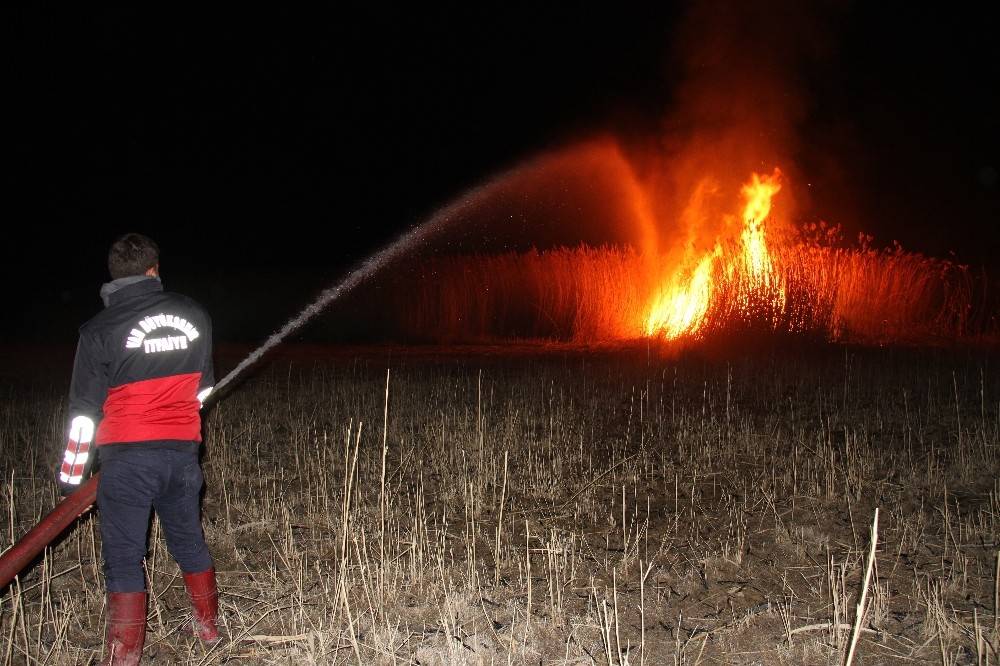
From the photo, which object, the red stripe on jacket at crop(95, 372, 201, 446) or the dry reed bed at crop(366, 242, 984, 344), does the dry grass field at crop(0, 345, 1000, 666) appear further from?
the dry reed bed at crop(366, 242, 984, 344)

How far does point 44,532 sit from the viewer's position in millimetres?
3377

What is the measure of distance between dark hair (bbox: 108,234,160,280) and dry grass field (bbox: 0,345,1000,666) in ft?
4.76

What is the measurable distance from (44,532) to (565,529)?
10.4 feet

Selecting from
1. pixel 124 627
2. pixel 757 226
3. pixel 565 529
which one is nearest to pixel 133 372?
pixel 124 627

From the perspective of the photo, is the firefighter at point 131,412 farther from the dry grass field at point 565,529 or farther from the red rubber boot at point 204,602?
the dry grass field at point 565,529

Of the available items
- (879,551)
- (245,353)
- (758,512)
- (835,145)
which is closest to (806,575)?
(879,551)

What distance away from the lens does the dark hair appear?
3438mm

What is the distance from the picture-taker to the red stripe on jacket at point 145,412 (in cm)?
342

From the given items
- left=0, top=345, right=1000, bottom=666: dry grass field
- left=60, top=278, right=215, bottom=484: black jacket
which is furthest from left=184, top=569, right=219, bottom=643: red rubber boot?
left=60, top=278, right=215, bottom=484: black jacket

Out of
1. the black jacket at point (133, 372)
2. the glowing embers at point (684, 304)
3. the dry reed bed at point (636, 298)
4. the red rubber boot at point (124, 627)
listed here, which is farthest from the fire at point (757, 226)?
the red rubber boot at point (124, 627)

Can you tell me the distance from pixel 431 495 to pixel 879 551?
3.14 meters

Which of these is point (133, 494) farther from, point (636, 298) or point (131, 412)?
point (636, 298)

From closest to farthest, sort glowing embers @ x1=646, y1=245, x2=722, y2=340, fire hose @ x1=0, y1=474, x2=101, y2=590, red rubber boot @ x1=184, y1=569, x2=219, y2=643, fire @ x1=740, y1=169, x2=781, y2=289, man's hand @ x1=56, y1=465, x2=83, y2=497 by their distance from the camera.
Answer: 1. fire hose @ x1=0, y1=474, x2=101, y2=590
2. man's hand @ x1=56, y1=465, x2=83, y2=497
3. red rubber boot @ x1=184, y1=569, x2=219, y2=643
4. glowing embers @ x1=646, y1=245, x2=722, y2=340
5. fire @ x1=740, y1=169, x2=781, y2=289

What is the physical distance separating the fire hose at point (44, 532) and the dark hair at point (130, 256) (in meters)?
0.89
